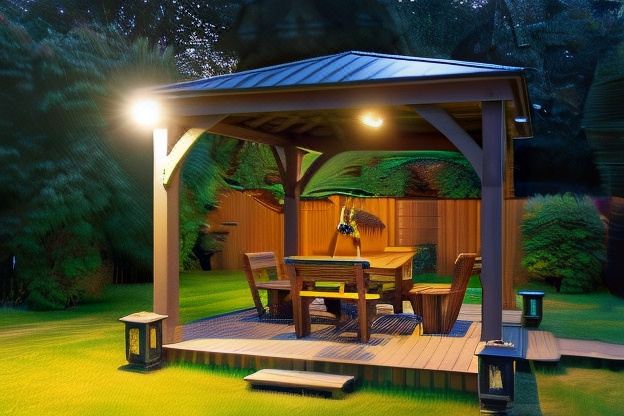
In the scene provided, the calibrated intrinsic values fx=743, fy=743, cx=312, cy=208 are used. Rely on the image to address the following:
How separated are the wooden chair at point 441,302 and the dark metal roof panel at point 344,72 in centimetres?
191

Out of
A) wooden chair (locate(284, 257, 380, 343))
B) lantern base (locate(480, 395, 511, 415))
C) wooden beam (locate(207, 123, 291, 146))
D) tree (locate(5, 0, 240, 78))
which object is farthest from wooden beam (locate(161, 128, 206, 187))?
tree (locate(5, 0, 240, 78))

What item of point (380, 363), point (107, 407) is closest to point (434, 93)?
point (380, 363)

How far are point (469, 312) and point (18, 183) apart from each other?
7002 millimetres

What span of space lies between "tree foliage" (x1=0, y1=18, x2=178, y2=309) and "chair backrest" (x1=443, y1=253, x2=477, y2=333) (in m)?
6.23

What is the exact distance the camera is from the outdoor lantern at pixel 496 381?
5516mm

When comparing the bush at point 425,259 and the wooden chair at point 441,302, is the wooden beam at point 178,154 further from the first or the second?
the bush at point 425,259

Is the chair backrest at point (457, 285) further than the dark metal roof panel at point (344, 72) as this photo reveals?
Yes

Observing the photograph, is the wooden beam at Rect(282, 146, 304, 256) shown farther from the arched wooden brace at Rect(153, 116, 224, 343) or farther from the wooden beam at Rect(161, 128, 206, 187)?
the wooden beam at Rect(161, 128, 206, 187)

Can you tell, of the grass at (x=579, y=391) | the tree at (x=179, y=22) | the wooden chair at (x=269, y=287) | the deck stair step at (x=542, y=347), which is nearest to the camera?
the grass at (x=579, y=391)

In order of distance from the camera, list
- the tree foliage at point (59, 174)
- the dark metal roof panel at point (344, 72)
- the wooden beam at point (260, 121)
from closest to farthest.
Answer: the dark metal roof panel at point (344, 72), the wooden beam at point (260, 121), the tree foliage at point (59, 174)

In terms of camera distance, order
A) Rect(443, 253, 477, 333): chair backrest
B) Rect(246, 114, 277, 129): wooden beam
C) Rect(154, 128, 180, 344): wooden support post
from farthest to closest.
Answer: Rect(246, 114, 277, 129): wooden beam
Rect(154, 128, 180, 344): wooden support post
Rect(443, 253, 477, 333): chair backrest

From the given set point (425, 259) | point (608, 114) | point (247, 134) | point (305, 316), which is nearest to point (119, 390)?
point (305, 316)

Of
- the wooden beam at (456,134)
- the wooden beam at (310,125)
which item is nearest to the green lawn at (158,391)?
the wooden beam at (456,134)

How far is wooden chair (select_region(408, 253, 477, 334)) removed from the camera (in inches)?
291
